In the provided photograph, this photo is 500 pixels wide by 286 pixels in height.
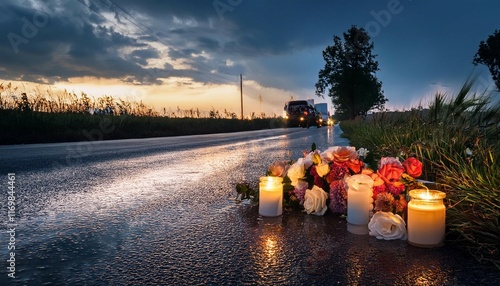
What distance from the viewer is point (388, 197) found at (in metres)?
3.41

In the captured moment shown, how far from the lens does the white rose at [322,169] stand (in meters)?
4.02

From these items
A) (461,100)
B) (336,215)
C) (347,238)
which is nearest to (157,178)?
(336,215)

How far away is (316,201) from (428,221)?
1.19 meters

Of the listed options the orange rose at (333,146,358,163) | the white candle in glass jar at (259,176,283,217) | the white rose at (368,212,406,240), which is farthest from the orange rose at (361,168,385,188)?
the white candle in glass jar at (259,176,283,217)

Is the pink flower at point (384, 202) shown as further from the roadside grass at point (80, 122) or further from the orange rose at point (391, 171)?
the roadside grass at point (80, 122)

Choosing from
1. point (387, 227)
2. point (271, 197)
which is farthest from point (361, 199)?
point (271, 197)

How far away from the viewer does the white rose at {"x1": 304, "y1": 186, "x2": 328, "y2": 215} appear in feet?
12.9

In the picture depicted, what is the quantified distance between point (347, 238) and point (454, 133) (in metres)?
3.59

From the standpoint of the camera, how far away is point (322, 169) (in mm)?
4020

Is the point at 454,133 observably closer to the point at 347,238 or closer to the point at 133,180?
the point at 347,238

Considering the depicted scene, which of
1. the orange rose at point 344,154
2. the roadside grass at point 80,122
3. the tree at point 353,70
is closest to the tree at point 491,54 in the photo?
the tree at point 353,70

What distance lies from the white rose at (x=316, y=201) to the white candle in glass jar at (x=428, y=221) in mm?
1075
